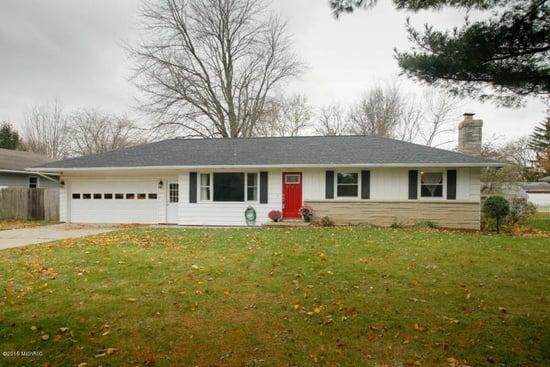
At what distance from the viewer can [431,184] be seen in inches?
522

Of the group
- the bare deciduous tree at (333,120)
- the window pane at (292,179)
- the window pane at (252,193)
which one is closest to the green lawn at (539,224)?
the window pane at (292,179)

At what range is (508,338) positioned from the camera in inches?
139

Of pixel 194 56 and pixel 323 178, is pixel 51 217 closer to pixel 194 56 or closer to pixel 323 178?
pixel 323 178

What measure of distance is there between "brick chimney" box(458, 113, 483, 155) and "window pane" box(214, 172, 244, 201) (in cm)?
982

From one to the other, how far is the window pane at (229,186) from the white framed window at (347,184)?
4056 millimetres

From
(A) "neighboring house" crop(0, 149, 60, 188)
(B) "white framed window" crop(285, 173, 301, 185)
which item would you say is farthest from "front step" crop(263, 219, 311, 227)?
(A) "neighboring house" crop(0, 149, 60, 188)

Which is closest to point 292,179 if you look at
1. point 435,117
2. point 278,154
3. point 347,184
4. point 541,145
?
point 278,154

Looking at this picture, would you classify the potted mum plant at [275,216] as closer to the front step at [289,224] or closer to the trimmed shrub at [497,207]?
the front step at [289,224]

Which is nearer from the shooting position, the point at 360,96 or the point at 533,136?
the point at 360,96

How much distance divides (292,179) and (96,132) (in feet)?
92.3

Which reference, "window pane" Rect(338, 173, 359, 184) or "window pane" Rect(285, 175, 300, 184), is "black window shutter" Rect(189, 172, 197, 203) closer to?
"window pane" Rect(285, 175, 300, 184)

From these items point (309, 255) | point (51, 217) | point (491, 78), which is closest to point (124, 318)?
point (309, 255)

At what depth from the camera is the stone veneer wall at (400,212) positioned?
12.7 meters

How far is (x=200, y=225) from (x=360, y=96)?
2323 cm
